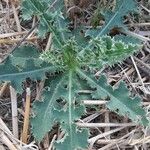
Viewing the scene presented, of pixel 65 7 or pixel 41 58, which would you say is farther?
pixel 65 7

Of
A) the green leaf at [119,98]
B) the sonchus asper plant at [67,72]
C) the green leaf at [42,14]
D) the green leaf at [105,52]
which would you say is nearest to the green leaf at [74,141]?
the sonchus asper plant at [67,72]

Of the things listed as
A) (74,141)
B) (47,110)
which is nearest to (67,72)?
(47,110)

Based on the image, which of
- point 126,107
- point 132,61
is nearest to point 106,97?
point 126,107

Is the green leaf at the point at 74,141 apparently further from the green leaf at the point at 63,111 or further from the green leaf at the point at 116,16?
the green leaf at the point at 116,16

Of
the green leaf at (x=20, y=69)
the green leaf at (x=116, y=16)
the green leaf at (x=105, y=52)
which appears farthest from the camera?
the green leaf at (x=116, y=16)

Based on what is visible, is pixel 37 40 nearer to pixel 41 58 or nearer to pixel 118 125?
pixel 41 58

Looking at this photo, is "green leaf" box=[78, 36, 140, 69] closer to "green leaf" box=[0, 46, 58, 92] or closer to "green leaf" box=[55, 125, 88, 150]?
"green leaf" box=[0, 46, 58, 92]

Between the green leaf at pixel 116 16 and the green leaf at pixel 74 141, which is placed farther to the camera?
the green leaf at pixel 116 16

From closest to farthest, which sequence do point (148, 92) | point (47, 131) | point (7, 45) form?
point (47, 131)
point (148, 92)
point (7, 45)

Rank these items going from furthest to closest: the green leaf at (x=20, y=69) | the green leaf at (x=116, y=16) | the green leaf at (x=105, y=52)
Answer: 1. the green leaf at (x=116, y=16)
2. the green leaf at (x=20, y=69)
3. the green leaf at (x=105, y=52)
